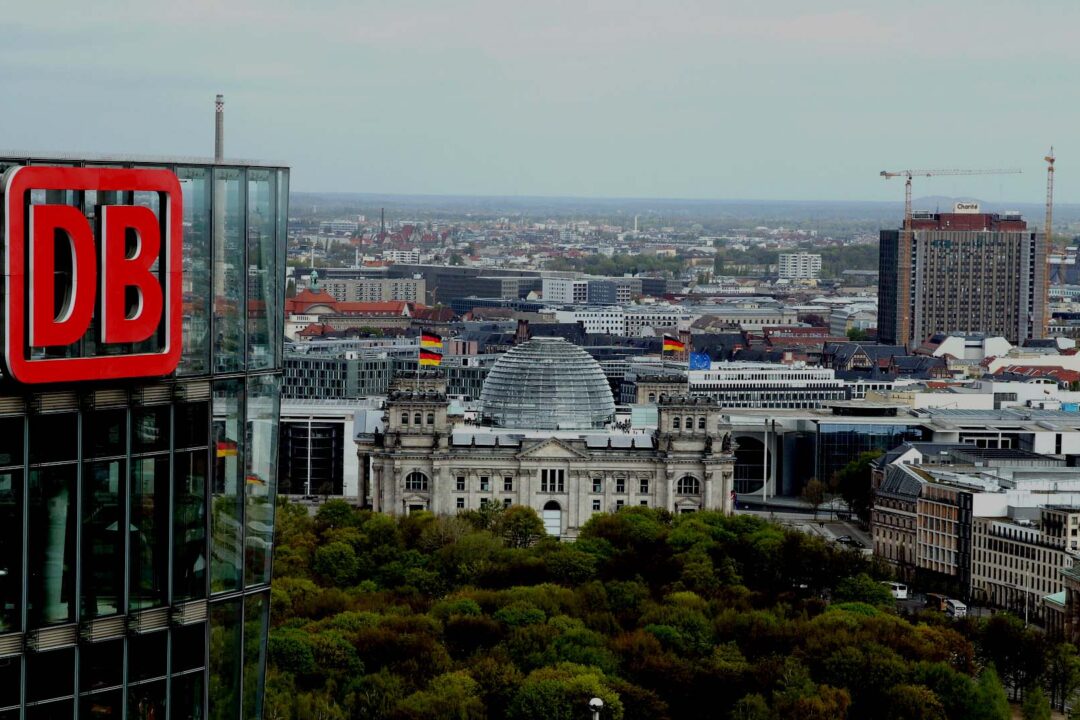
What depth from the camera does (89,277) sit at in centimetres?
2972

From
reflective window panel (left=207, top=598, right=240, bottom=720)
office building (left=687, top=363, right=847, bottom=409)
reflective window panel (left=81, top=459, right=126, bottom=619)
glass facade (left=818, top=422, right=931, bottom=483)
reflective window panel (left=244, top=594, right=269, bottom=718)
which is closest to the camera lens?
reflective window panel (left=81, top=459, right=126, bottom=619)

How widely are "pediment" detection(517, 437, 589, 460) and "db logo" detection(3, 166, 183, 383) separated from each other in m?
111

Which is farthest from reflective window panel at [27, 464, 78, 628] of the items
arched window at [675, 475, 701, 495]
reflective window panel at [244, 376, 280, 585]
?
arched window at [675, 475, 701, 495]

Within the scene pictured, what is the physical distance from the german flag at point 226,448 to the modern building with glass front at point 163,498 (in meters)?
0.02

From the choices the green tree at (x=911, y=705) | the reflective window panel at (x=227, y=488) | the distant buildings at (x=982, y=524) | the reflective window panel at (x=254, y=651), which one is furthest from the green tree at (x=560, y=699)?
the reflective window panel at (x=227, y=488)

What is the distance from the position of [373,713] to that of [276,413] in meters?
45.8

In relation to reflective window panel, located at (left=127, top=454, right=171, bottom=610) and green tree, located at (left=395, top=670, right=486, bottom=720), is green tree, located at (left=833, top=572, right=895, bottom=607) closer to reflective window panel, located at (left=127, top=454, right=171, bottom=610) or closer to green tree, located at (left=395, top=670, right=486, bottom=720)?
green tree, located at (left=395, top=670, right=486, bottom=720)

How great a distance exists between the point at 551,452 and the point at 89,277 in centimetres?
11230

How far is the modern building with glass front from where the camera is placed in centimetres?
3022

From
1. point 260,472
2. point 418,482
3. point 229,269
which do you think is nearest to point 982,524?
point 418,482

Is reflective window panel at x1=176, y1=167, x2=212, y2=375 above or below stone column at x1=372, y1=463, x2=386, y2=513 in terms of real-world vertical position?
above

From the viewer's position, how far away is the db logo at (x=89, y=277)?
2905cm

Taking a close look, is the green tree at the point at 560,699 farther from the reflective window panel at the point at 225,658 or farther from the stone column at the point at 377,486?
the stone column at the point at 377,486

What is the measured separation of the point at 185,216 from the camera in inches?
1238
